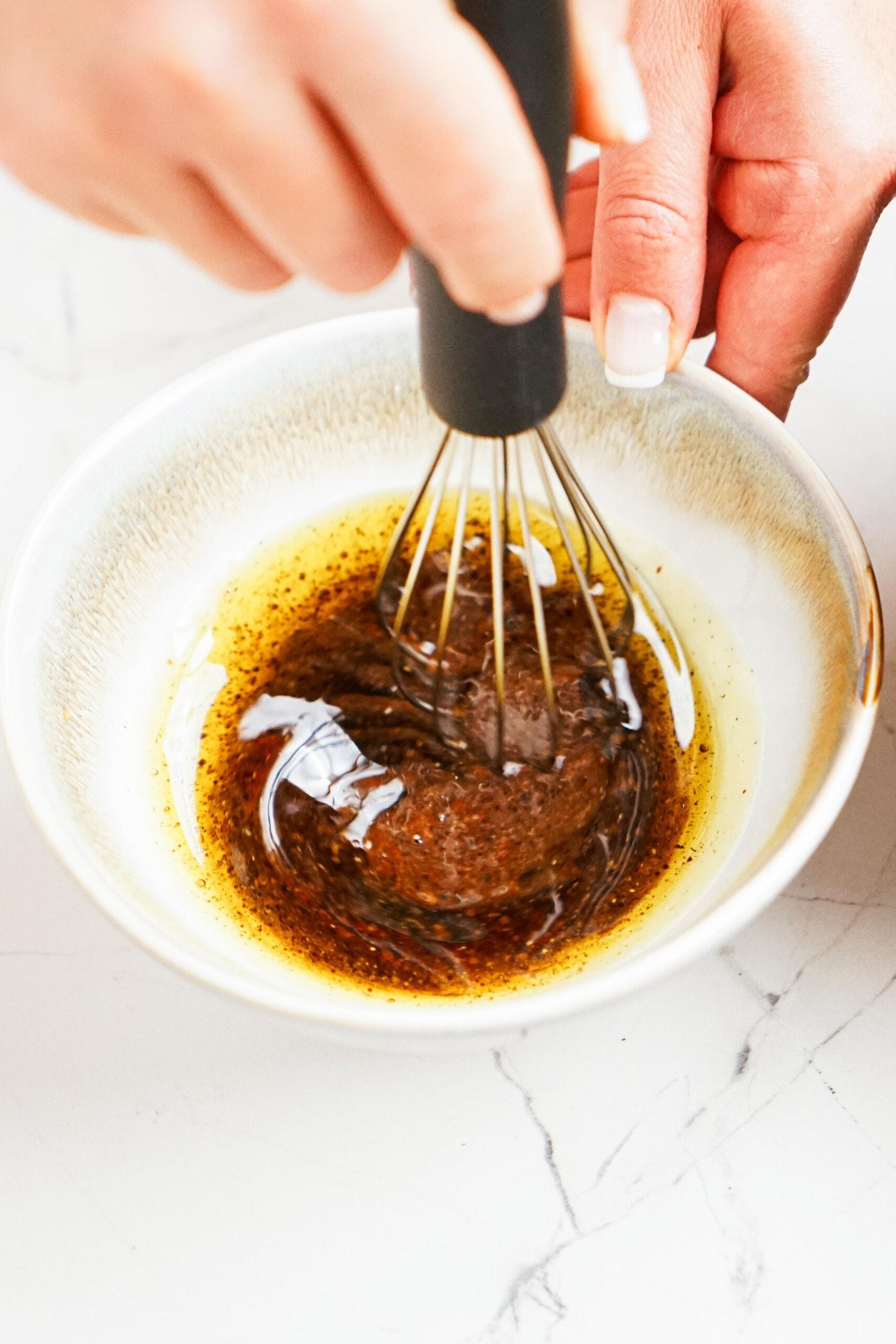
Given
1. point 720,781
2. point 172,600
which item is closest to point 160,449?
point 172,600

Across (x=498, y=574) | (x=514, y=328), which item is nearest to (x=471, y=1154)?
(x=498, y=574)

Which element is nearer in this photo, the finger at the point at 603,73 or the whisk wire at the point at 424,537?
the finger at the point at 603,73

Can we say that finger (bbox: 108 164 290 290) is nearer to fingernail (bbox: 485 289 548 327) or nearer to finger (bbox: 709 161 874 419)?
fingernail (bbox: 485 289 548 327)

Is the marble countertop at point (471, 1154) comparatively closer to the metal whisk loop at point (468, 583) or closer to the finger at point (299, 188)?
the metal whisk loop at point (468, 583)

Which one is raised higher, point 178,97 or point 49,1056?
point 178,97

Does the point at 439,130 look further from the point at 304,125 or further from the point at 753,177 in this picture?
the point at 753,177

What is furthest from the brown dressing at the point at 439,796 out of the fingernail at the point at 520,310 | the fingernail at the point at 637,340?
the fingernail at the point at 520,310

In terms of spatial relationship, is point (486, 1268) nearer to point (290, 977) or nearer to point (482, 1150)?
point (482, 1150)
